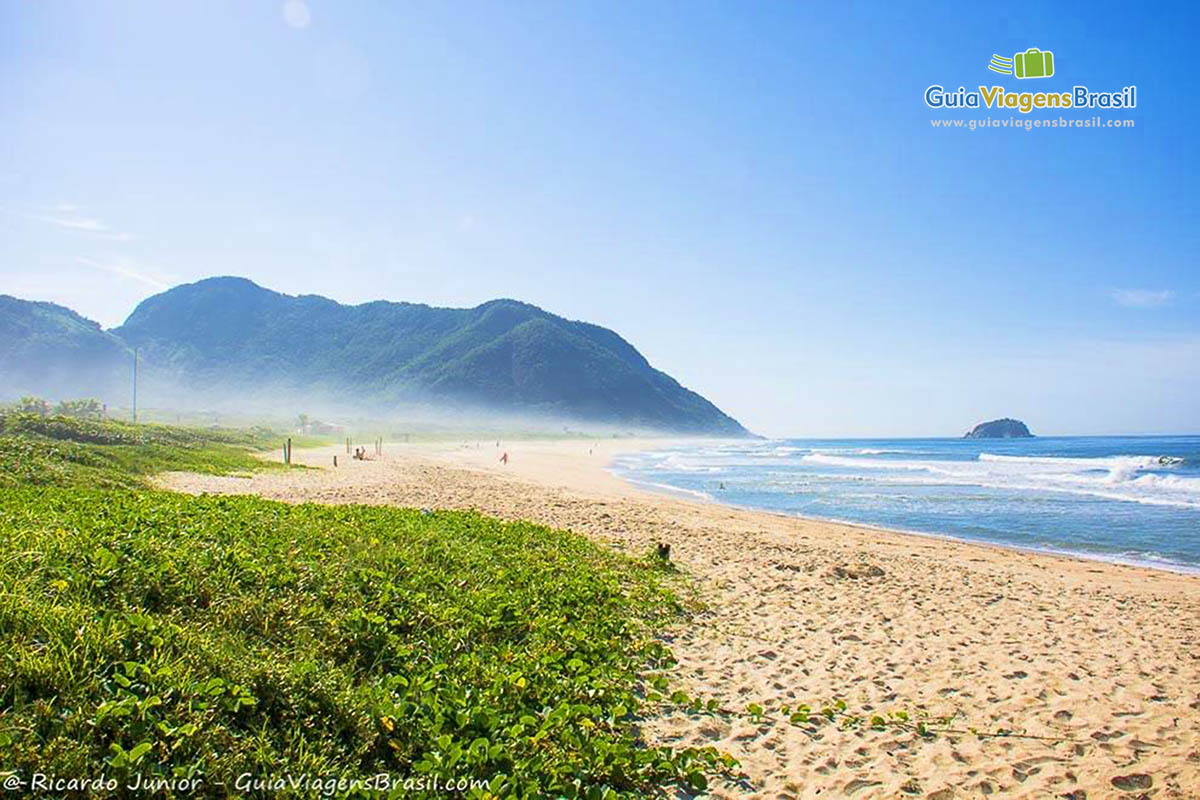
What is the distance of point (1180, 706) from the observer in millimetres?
7387

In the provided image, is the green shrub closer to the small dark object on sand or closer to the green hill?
the small dark object on sand

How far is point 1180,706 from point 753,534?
36.5 ft

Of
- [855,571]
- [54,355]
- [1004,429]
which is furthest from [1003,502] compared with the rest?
[54,355]

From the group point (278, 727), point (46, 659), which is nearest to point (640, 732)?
point (278, 727)

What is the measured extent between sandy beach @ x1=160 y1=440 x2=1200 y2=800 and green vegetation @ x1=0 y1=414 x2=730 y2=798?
88 centimetres

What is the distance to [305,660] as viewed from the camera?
5.61m

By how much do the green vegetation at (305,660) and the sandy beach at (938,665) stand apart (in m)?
Answer: 0.88

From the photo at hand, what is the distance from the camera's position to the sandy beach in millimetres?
5762

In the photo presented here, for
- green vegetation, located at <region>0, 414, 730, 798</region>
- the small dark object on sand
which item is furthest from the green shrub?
the small dark object on sand

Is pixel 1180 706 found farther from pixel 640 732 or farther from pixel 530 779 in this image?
pixel 530 779

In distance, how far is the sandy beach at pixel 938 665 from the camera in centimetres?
576

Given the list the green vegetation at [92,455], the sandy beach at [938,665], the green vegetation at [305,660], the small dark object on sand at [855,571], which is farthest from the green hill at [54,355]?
the sandy beach at [938,665]

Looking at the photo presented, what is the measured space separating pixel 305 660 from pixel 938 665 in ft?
25.5

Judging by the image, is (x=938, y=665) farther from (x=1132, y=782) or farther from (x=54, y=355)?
(x=54, y=355)
